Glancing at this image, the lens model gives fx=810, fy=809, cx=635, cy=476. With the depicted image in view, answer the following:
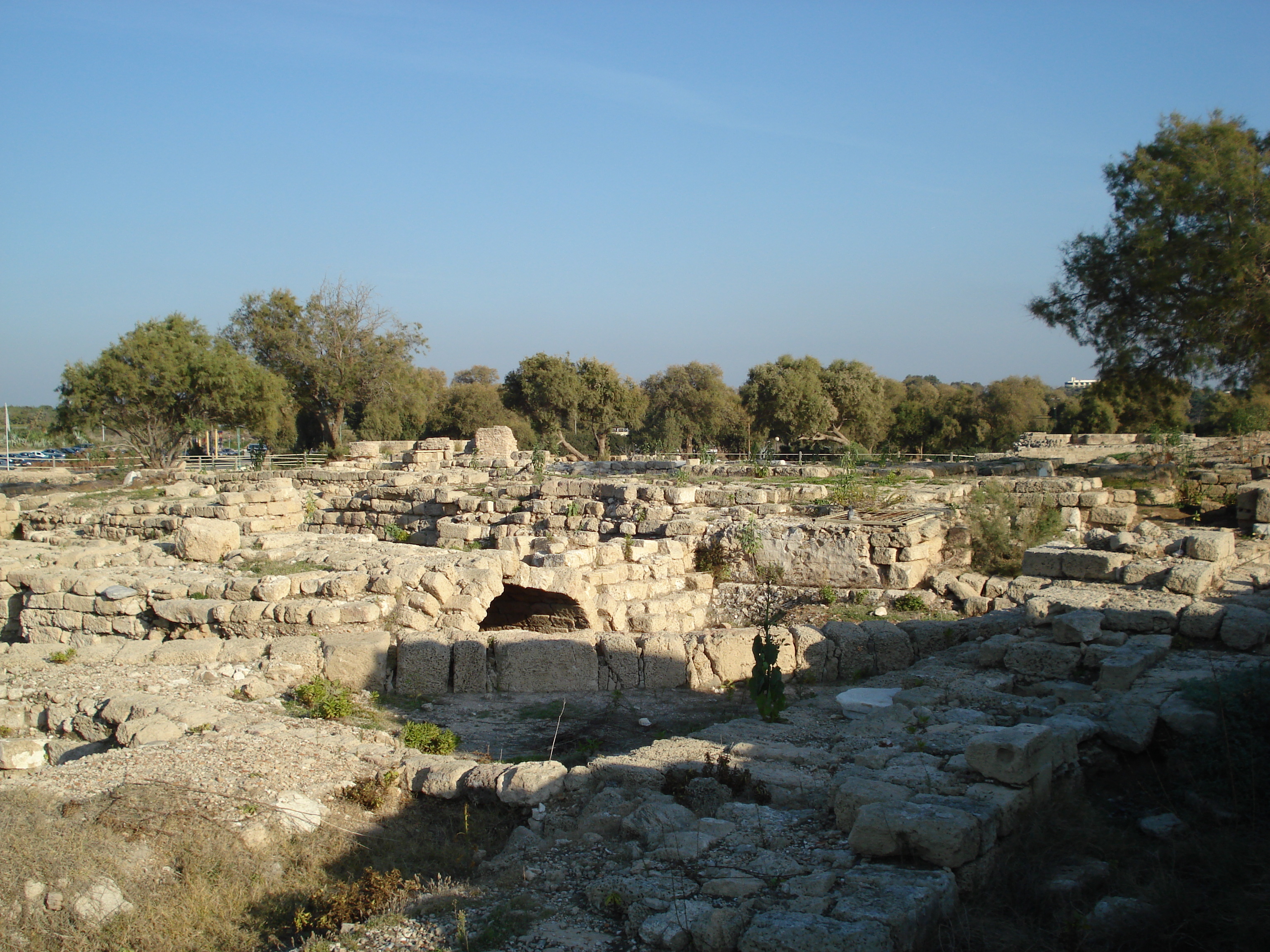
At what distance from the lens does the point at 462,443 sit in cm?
2670

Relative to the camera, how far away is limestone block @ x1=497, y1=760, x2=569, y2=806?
4754mm

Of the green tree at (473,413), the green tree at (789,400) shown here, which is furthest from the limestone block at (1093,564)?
the green tree at (473,413)

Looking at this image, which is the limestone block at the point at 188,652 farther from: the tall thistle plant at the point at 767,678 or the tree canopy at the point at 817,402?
the tree canopy at the point at 817,402

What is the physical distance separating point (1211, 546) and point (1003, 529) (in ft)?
9.81

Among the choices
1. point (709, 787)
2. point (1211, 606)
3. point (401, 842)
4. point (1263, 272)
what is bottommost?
point (401, 842)

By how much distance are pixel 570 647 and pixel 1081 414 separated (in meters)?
40.0

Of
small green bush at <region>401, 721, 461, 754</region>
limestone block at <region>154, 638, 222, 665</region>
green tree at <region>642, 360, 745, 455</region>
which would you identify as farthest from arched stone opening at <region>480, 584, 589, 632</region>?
green tree at <region>642, 360, 745, 455</region>

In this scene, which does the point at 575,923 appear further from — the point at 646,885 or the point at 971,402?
the point at 971,402

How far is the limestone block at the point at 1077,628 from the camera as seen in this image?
647cm

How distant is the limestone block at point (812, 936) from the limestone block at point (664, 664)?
4657 mm

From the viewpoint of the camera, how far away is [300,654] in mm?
7301

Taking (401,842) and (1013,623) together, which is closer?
(401,842)

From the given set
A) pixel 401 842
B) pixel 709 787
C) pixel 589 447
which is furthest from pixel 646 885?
pixel 589 447

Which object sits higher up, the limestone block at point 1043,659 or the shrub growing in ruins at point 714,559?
the shrub growing in ruins at point 714,559
